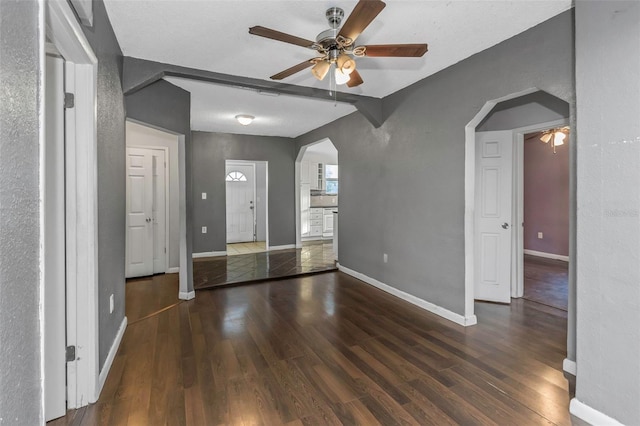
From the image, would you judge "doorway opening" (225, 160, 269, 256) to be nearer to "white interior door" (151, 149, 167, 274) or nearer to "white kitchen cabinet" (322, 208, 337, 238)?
"white kitchen cabinet" (322, 208, 337, 238)

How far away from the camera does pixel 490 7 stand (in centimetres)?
213

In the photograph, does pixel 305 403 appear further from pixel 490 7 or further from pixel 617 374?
pixel 490 7

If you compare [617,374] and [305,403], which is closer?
[617,374]

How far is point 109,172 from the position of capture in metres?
2.32

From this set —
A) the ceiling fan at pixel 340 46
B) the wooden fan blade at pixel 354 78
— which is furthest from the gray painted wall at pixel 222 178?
the ceiling fan at pixel 340 46

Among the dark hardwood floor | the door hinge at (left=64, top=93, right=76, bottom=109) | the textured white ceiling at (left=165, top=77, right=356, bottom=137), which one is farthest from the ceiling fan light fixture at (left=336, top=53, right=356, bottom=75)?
the dark hardwood floor

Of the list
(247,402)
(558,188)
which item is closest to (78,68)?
(247,402)

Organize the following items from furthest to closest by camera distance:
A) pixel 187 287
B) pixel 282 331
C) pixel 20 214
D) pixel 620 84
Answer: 1. pixel 187 287
2. pixel 282 331
3. pixel 620 84
4. pixel 20 214

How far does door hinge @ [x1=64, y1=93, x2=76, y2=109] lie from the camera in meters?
1.84

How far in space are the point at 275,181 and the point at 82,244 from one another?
512 cm

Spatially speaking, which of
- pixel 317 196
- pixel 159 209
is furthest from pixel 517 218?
pixel 317 196

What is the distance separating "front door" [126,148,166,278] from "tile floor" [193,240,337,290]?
71 centimetres

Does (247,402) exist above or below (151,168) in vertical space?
below

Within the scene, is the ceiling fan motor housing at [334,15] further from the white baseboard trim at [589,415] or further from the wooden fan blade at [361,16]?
the white baseboard trim at [589,415]
